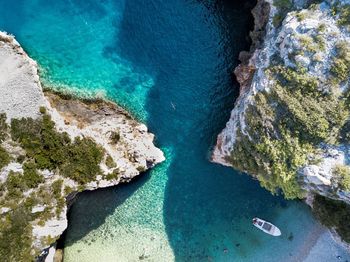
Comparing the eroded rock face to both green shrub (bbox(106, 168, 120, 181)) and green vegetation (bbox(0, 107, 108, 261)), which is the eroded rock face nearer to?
green shrub (bbox(106, 168, 120, 181))

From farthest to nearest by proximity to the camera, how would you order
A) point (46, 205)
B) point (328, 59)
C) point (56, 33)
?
point (56, 33), point (46, 205), point (328, 59)

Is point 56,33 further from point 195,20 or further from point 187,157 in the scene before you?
point 187,157

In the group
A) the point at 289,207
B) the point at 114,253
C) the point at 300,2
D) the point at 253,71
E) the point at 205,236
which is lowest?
the point at 114,253

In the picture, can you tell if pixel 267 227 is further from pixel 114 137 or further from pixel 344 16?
pixel 344 16

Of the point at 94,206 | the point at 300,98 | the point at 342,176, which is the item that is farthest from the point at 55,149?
the point at 342,176

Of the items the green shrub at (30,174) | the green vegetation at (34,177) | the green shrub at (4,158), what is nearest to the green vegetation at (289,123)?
the green vegetation at (34,177)

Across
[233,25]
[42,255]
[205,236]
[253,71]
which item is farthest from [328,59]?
[42,255]

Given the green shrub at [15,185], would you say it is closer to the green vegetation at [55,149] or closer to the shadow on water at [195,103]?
the green vegetation at [55,149]
